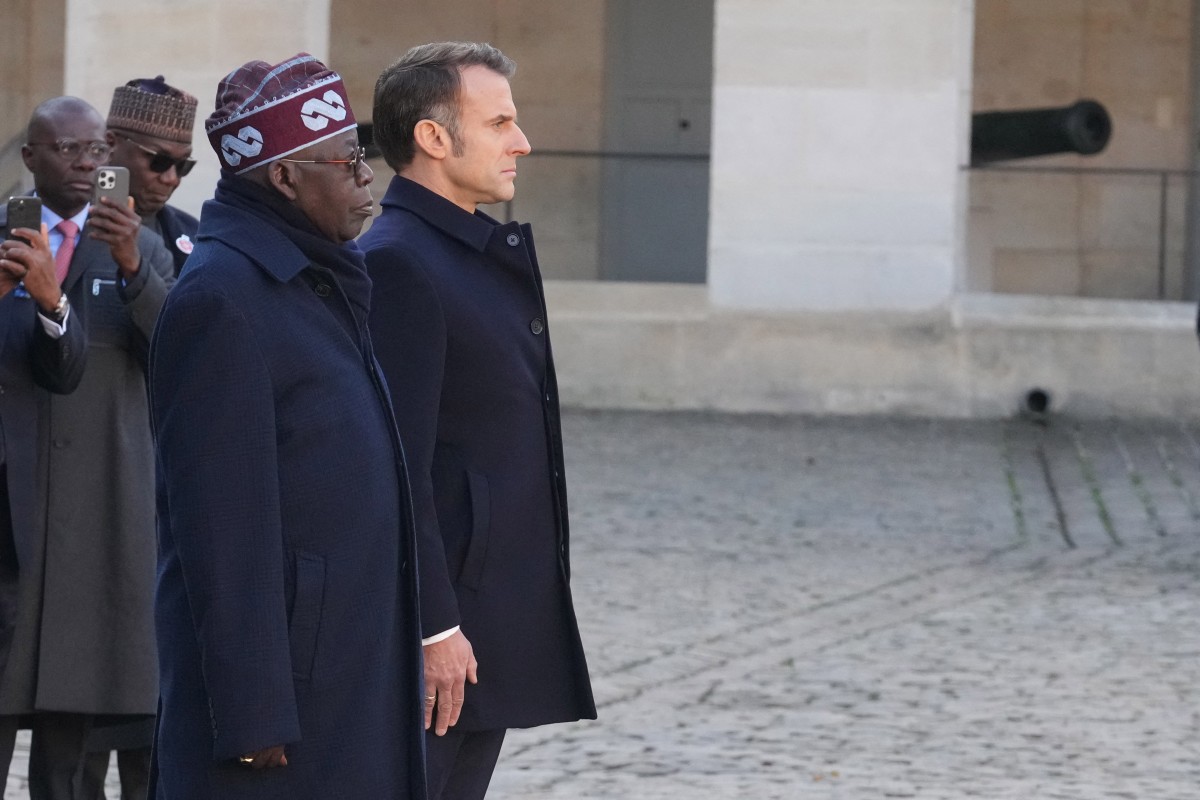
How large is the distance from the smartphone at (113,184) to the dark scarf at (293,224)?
145 centimetres

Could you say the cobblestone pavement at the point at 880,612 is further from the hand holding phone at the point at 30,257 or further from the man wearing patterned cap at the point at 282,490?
the man wearing patterned cap at the point at 282,490

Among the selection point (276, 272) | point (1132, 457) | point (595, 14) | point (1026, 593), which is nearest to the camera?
point (276, 272)

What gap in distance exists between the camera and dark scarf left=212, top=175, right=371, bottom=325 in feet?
10.6

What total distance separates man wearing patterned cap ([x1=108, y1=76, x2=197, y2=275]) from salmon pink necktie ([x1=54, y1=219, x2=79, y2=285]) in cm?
19

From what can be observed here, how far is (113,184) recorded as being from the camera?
15.4 ft

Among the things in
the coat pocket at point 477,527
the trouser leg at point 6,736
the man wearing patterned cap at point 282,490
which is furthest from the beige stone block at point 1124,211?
the man wearing patterned cap at point 282,490

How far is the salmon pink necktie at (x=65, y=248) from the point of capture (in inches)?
192

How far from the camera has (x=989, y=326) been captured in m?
14.6

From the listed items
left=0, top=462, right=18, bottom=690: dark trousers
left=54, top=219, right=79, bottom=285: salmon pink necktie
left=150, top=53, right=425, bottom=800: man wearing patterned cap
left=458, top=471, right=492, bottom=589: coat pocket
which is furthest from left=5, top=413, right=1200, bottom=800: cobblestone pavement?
left=150, top=53, right=425, bottom=800: man wearing patterned cap

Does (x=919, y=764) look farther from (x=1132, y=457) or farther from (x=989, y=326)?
(x=989, y=326)

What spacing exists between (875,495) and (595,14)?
28.5 feet

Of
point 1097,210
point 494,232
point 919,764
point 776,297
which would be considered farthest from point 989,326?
point 494,232

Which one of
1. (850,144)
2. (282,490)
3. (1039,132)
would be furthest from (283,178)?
(1039,132)

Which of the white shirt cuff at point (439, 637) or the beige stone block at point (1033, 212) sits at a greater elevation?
the beige stone block at point (1033, 212)
